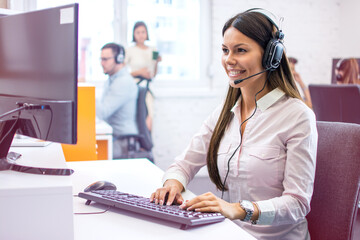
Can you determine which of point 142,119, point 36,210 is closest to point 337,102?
point 142,119

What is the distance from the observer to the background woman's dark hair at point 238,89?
1.28 meters

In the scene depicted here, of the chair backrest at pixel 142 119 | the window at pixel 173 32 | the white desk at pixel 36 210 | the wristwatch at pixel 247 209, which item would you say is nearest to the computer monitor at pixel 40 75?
the white desk at pixel 36 210

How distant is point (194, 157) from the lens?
1.41 m

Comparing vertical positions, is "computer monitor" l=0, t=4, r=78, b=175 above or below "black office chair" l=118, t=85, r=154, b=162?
above

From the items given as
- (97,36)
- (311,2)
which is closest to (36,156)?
(97,36)

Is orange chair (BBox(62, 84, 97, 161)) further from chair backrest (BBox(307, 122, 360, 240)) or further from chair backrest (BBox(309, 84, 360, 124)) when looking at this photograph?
chair backrest (BBox(309, 84, 360, 124))

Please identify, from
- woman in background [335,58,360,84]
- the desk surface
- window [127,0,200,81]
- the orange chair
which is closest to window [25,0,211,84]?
window [127,0,200,81]

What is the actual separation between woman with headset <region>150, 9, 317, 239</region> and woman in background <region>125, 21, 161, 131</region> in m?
2.62

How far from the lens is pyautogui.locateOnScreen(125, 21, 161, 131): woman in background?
13.1 feet

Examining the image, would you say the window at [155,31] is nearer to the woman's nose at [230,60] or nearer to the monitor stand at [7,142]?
the woman's nose at [230,60]

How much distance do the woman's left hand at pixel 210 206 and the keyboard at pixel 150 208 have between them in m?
0.02

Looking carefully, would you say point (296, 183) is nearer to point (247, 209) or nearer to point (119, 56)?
point (247, 209)

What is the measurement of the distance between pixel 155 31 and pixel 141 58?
40 cm

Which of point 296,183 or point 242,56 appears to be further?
point 242,56
